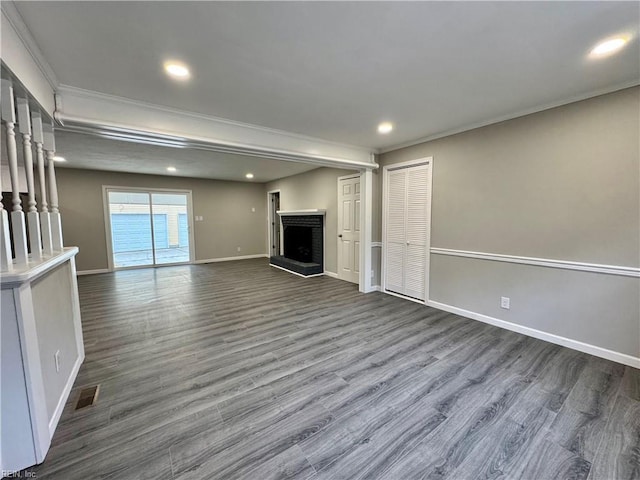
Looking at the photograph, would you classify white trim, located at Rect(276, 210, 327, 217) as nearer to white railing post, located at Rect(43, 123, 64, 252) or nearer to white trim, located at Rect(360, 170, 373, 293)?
white trim, located at Rect(360, 170, 373, 293)

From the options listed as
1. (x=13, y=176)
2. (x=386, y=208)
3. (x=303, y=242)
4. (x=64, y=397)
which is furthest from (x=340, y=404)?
(x=303, y=242)

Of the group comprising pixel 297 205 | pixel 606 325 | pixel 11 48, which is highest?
pixel 11 48

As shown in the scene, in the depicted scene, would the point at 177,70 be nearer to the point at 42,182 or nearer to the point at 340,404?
the point at 42,182

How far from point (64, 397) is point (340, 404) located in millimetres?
1972

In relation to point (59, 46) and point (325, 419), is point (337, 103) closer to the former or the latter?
point (59, 46)

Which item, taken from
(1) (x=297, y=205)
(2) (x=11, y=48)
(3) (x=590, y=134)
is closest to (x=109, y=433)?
(2) (x=11, y=48)

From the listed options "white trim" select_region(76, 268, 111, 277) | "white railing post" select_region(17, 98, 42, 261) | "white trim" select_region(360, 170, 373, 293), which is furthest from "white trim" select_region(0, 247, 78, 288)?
"white trim" select_region(76, 268, 111, 277)

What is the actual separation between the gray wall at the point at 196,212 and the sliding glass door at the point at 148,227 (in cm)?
19

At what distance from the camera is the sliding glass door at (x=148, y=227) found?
21.4 ft

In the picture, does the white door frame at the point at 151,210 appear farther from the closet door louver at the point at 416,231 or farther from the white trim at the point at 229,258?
the closet door louver at the point at 416,231

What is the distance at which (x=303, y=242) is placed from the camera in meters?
6.58

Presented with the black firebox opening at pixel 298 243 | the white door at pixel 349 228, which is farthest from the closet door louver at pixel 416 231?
the black firebox opening at pixel 298 243

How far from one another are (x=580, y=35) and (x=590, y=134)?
1.21 m

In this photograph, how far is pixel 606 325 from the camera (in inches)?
96.7
